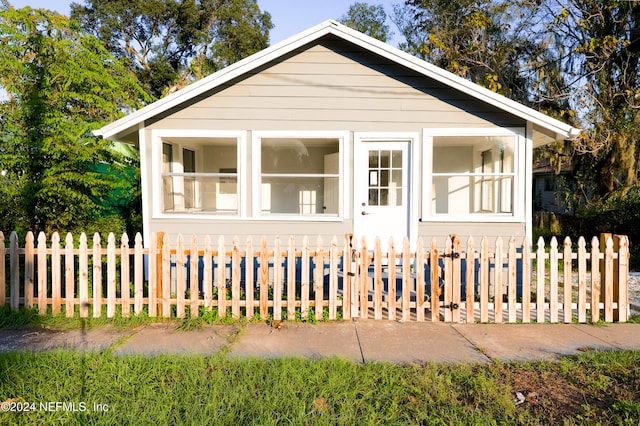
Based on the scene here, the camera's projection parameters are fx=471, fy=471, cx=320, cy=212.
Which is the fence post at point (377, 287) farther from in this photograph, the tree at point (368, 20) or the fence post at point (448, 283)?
the tree at point (368, 20)

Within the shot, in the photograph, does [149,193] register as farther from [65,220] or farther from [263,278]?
[263,278]

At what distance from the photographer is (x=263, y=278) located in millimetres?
6023

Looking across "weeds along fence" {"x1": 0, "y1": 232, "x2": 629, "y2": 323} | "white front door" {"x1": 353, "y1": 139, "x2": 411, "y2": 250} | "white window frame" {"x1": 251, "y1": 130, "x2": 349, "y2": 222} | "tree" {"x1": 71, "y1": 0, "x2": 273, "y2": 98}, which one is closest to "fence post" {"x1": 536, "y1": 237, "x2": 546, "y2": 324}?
"weeds along fence" {"x1": 0, "y1": 232, "x2": 629, "y2": 323}

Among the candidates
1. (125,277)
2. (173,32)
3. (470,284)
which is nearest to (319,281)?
(470,284)

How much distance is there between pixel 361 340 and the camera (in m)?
5.29

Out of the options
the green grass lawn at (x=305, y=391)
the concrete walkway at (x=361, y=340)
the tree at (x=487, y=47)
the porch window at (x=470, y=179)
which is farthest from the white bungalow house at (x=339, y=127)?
the tree at (x=487, y=47)

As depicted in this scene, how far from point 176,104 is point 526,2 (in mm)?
15279

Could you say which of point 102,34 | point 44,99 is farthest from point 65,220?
point 102,34

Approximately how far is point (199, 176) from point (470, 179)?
21.4 ft

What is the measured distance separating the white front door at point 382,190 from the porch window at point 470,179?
1.68 metres

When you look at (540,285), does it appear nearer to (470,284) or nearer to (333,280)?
(470,284)

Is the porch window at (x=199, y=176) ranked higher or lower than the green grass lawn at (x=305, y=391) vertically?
higher

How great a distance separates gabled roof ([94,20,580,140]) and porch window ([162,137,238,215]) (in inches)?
34.1

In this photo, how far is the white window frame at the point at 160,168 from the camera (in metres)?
8.04
